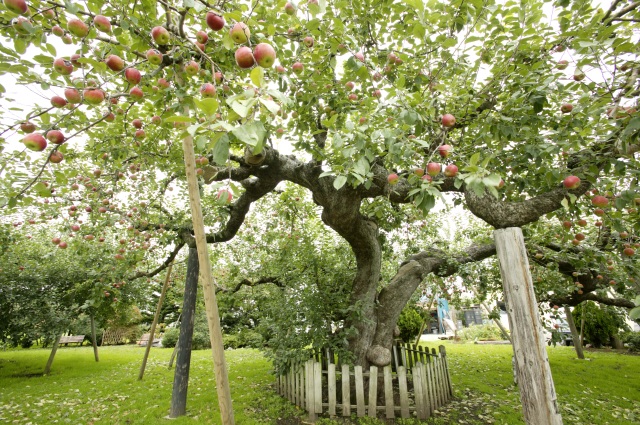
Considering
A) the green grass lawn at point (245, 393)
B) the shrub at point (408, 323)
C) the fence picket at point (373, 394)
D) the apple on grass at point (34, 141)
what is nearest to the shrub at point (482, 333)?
the green grass lawn at point (245, 393)

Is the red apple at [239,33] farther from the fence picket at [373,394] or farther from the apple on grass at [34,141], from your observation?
the fence picket at [373,394]

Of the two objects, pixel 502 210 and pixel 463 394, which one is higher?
pixel 502 210

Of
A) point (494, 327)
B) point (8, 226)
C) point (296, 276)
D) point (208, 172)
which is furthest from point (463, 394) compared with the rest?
point (494, 327)

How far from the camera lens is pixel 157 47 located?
81.8 inches

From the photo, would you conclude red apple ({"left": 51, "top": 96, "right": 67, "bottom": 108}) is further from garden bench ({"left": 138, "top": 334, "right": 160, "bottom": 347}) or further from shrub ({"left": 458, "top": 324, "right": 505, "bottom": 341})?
shrub ({"left": 458, "top": 324, "right": 505, "bottom": 341})

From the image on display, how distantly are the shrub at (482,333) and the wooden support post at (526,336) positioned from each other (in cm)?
1423

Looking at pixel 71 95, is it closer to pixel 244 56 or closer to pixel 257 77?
pixel 244 56

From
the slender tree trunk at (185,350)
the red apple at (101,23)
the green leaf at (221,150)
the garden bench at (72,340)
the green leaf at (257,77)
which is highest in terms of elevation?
the red apple at (101,23)

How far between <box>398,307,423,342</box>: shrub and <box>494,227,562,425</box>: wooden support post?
7.98 m

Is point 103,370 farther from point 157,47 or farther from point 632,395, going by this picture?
point 632,395

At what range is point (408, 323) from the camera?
33.6ft

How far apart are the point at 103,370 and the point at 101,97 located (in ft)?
31.0

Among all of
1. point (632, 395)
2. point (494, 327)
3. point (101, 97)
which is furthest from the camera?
point (494, 327)

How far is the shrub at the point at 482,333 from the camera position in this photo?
1462 cm
